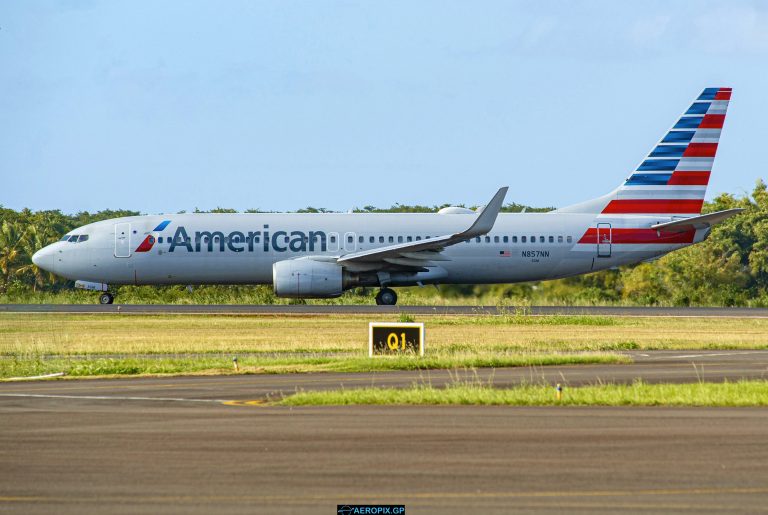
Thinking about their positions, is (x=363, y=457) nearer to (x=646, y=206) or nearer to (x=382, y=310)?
(x=382, y=310)

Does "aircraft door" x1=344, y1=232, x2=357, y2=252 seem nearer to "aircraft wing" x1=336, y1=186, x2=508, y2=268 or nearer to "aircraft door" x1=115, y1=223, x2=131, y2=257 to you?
"aircraft wing" x1=336, y1=186, x2=508, y2=268

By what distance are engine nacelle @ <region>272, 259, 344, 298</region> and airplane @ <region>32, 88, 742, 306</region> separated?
2.82ft

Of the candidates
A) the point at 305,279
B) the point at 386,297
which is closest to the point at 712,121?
the point at 386,297

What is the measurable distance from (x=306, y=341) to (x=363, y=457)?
19.4 m

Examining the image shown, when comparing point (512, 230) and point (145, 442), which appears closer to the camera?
point (145, 442)

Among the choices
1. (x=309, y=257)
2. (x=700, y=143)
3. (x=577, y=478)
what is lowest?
(x=577, y=478)

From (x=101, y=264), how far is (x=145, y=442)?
35.5 m

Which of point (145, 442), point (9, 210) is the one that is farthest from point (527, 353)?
point (9, 210)

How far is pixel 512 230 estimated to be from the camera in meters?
49.7

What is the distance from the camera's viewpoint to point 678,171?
50656mm

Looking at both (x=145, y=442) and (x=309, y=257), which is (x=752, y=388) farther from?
(x=309, y=257)

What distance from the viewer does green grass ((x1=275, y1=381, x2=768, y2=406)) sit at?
18.9m

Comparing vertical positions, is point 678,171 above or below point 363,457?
above

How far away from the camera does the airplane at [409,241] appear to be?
48.8 metres
